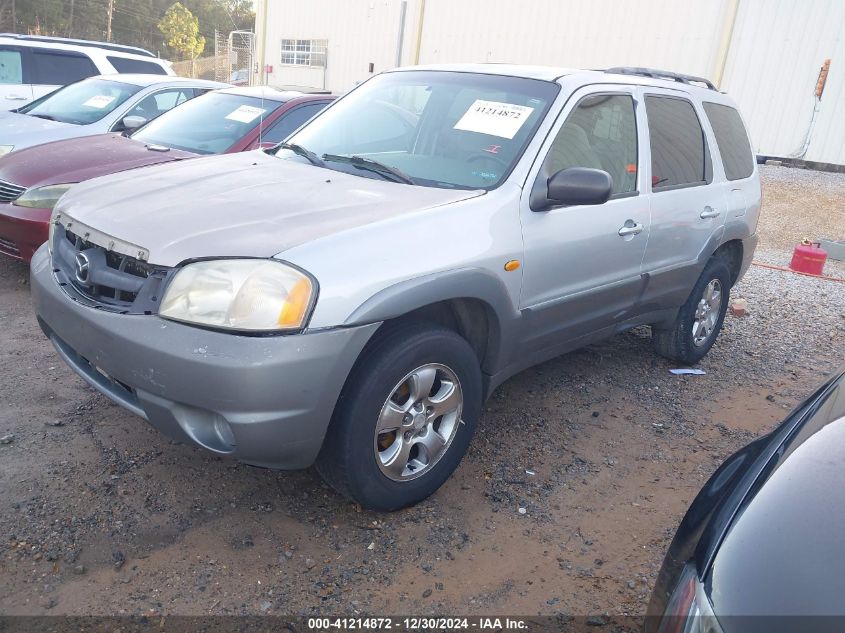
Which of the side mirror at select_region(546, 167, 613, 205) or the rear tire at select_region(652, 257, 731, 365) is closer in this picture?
the side mirror at select_region(546, 167, 613, 205)

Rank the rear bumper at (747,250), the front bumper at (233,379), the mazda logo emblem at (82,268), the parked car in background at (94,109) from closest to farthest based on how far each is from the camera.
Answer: the front bumper at (233,379)
the mazda logo emblem at (82,268)
the rear bumper at (747,250)
the parked car in background at (94,109)

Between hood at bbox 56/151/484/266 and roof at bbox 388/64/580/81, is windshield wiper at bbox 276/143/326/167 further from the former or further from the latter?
roof at bbox 388/64/580/81

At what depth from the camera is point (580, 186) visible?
3049 mm

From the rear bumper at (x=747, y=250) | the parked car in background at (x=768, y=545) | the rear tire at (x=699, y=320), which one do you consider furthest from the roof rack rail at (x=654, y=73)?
the parked car in background at (x=768, y=545)

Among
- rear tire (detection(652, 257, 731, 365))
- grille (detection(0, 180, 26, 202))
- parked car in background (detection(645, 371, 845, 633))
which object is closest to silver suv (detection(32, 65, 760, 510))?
rear tire (detection(652, 257, 731, 365))

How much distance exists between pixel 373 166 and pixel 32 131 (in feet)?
15.2

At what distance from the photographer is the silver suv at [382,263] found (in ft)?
7.83

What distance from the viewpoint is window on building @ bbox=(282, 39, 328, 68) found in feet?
69.7

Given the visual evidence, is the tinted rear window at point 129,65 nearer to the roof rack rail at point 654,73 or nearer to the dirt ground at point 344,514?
the dirt ground at point 344,514

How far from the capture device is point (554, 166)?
3.32 meters

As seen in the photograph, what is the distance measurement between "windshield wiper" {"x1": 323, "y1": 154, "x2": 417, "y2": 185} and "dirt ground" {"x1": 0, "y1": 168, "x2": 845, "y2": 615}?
4.54 feet

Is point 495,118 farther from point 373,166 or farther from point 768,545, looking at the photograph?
point 768,545

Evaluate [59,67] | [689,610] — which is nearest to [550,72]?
[689,610]

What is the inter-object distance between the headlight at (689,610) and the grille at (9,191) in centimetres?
493
